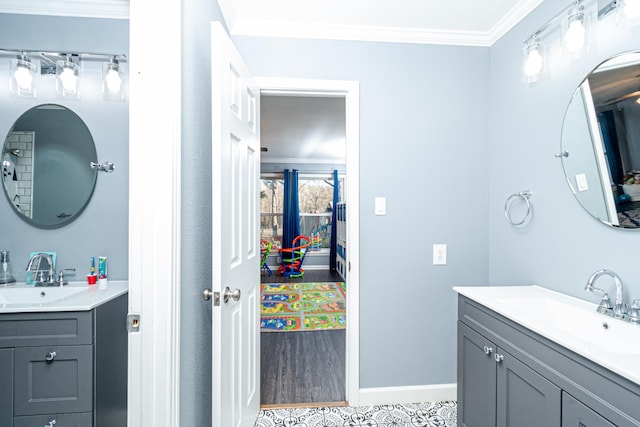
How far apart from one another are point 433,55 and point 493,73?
0.44 meters

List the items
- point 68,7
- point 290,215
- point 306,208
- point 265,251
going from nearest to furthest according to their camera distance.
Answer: point 68,7, point 265,251, point 290,215, point 306,208

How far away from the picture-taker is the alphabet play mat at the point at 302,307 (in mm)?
3428

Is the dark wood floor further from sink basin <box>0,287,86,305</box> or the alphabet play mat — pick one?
sink basin <box>0,287,86,305</box>

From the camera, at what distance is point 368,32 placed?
1978 mm

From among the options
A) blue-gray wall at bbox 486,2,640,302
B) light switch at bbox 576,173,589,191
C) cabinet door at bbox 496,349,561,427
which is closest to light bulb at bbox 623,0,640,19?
blue-gray wall at bbox 486,2,640,302

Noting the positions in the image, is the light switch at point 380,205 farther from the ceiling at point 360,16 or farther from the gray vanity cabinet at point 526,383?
the ceiling at point 360,16

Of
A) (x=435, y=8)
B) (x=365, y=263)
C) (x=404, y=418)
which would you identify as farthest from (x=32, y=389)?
(x=435, y=8)

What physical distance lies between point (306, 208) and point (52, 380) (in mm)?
5862

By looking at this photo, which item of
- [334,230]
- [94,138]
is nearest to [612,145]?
[94,138]

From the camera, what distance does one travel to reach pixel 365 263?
2.02 meters

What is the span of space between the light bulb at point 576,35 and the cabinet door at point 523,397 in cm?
141

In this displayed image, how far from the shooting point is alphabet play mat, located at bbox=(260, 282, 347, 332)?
343 cm

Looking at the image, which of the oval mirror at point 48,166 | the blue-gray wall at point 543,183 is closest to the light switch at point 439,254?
the blue-gray wall at point 543,183

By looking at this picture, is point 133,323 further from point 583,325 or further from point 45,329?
point 583,325
